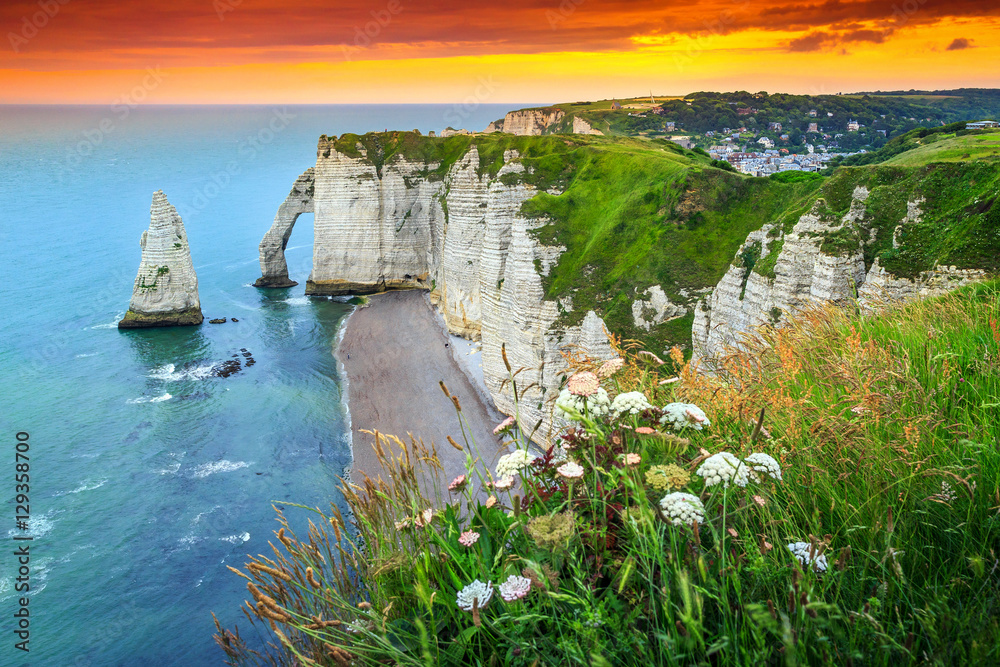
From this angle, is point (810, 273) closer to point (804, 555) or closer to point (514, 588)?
point (804, 555)

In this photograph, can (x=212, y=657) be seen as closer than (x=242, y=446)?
Yes

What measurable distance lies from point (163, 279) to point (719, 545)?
5323 cm

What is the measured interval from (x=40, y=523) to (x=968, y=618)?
3084cm

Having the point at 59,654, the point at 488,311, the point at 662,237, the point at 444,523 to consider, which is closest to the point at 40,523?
the point at 59,654

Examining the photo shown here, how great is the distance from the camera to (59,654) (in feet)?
57.9

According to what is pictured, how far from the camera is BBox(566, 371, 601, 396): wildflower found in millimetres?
3660

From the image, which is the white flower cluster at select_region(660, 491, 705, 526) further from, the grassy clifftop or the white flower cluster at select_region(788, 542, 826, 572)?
the grassy clifftop

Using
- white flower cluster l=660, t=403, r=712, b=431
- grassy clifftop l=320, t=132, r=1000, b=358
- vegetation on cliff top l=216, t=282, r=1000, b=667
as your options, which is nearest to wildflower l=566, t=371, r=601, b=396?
vegetation on cliff top l=216, t=282, r=1000, b=667

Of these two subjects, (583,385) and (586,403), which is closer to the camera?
(583,385)

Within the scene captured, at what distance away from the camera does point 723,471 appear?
324 cm

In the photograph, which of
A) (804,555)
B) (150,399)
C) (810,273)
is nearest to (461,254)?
(150,399)

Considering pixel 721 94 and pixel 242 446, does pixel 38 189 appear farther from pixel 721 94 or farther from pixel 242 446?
pixel 721 94

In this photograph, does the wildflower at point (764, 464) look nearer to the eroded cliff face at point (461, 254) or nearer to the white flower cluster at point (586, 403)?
the white flower cluster at point (586, 403)

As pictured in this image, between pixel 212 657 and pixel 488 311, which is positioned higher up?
pixel 488 311
